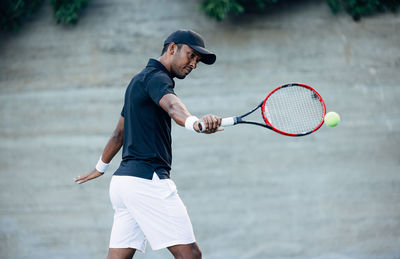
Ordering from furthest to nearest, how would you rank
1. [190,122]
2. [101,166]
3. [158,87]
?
[101,166]
[158,87]
[190,122]

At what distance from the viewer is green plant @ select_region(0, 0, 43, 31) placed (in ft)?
18.1

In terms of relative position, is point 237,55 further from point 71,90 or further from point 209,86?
point 71,90

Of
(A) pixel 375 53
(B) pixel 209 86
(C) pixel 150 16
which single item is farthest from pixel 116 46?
(A) pixel 375 53

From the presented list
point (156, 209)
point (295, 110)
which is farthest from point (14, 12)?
point (156, 209)

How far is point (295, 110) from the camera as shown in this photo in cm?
359

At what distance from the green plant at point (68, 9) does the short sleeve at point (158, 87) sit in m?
2.93


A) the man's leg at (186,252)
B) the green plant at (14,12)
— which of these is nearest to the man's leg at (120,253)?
the man's leg at (186,252)

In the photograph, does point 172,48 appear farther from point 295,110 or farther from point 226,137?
point 226,137

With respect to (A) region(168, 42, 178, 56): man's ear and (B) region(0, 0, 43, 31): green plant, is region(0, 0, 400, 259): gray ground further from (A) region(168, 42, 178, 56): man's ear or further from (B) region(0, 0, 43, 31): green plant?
(A) region(168, 42, 178, 56): man's ear

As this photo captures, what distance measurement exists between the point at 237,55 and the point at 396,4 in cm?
173

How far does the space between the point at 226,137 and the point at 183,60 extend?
7.99ft

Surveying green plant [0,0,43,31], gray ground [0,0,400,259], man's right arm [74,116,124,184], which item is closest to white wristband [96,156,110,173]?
man's right arm [74,116,124,184]

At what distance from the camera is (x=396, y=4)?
5371 millimetres

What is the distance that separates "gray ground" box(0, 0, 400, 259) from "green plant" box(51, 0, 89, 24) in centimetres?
14
